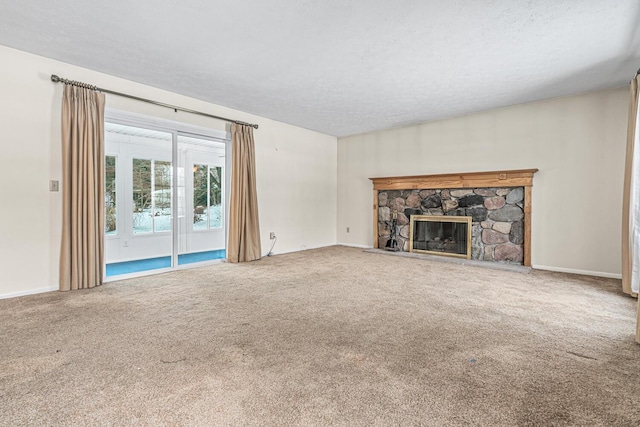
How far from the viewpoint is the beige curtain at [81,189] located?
3.31 meters

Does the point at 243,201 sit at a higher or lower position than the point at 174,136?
lower

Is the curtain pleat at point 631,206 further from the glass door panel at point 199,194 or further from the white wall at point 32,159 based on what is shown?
the white wall at point 32,159

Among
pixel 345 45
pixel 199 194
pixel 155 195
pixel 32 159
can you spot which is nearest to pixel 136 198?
pixel 155 195

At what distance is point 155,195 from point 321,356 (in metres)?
4.32

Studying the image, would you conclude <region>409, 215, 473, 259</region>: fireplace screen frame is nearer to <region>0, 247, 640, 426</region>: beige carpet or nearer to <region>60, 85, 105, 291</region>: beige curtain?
<region>0, 247, 640, 426</region>: beige carpet

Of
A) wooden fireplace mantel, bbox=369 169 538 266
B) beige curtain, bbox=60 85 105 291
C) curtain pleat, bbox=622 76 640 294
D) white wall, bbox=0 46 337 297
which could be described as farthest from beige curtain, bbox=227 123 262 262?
curtain pleat, bbox=622 76 640 294

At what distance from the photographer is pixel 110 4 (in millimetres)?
2365

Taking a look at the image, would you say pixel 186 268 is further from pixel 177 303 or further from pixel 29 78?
pixel 29 78

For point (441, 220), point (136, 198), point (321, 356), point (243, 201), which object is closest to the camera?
point (321, 356)

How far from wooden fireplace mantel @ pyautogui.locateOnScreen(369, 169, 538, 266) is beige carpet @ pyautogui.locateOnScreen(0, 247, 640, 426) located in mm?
1435

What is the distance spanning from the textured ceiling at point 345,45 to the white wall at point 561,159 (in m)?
0.35

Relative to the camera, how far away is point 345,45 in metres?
2.94

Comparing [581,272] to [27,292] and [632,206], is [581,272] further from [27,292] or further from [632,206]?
[27,292]

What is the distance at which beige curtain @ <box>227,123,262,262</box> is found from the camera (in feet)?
16.1
